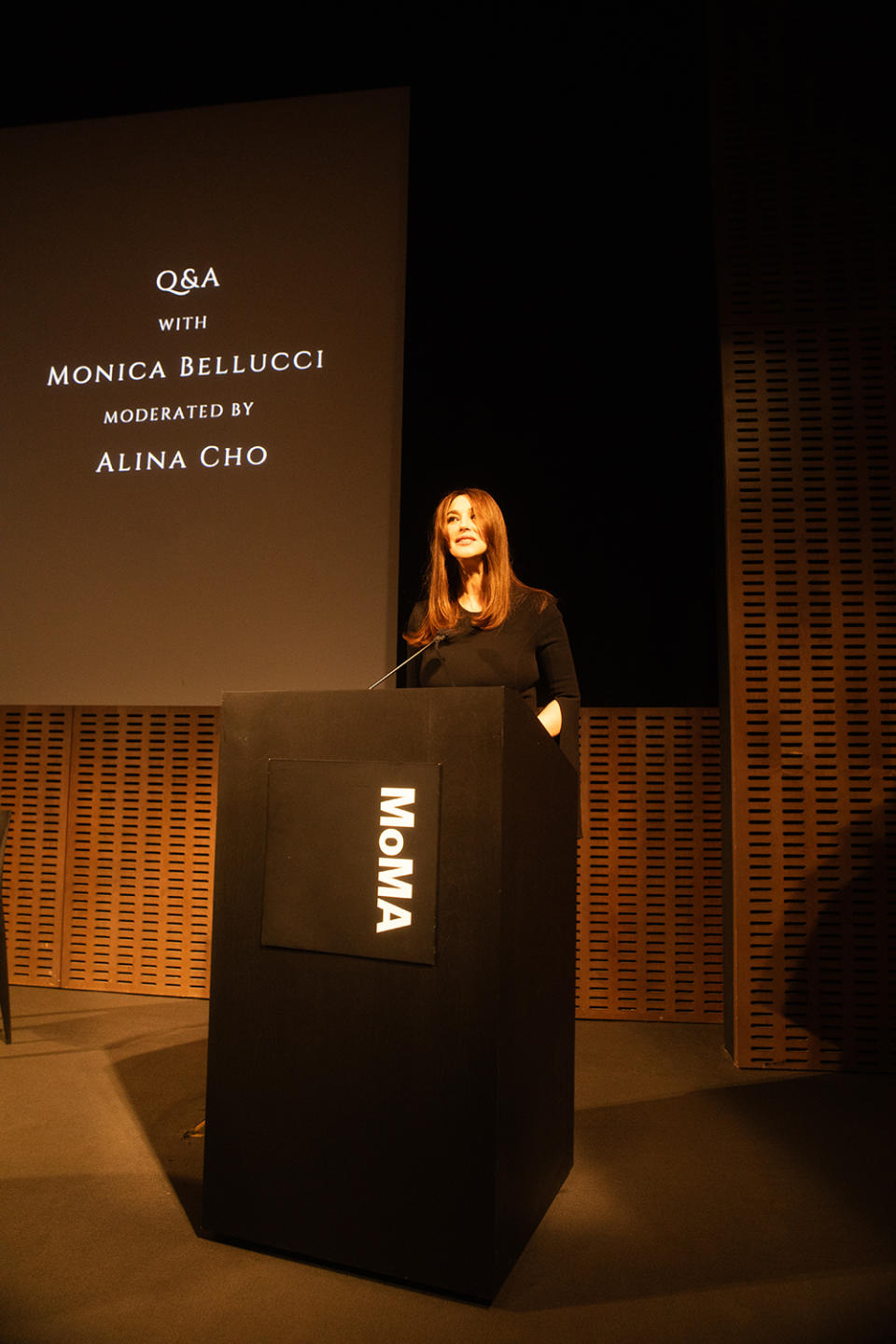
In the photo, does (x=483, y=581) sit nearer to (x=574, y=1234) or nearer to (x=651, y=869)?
(x=574, y=1234)

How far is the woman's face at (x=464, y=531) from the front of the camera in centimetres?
210

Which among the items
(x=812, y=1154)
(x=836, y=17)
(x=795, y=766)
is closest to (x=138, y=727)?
(x=795, y=766)

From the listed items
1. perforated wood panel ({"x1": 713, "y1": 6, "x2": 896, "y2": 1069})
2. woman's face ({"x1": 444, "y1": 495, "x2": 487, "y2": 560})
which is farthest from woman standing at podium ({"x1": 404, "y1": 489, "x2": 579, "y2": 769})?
perforated wood panel ({"x1": 713, "y1": 6, "x2": 896, "y2": 1069})

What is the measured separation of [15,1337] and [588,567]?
3.56 meters

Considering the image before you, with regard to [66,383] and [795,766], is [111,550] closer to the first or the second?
[66,383]

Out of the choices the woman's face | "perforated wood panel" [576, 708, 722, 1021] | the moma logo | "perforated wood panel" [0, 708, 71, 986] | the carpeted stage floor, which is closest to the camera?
the carpeted stage floor

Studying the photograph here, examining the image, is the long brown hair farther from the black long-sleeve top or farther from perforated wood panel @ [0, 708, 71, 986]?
perforated wood panel @ [0, 708, 71, 986]

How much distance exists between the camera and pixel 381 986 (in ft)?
5.16

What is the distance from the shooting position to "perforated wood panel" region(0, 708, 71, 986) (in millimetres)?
4176

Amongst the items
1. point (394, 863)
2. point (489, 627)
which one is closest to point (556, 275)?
point (489, 627)

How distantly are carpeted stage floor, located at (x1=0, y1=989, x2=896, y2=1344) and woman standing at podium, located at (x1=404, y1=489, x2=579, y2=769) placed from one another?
1.05 meters

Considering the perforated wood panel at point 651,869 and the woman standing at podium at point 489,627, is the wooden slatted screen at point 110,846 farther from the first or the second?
the woman standing at podium at point 489,627

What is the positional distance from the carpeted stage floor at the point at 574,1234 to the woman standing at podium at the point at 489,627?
1051mm

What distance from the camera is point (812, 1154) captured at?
222 centimetres
